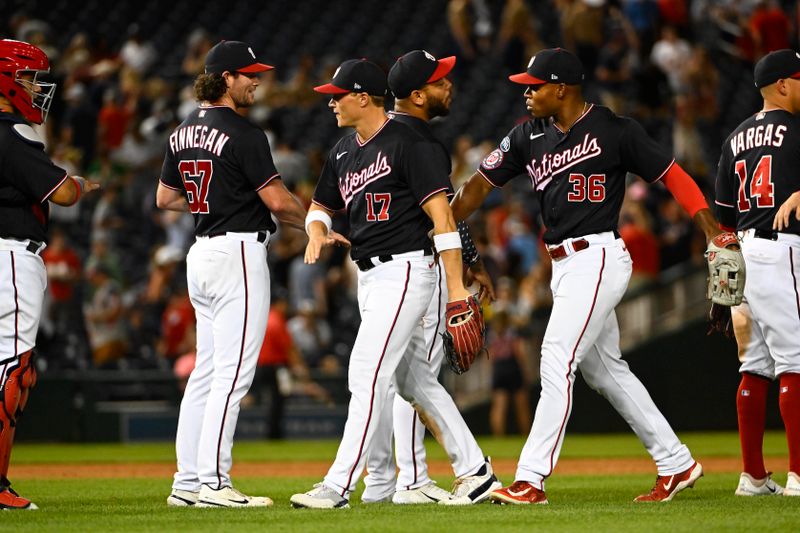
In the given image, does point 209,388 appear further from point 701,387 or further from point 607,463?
point 701,387

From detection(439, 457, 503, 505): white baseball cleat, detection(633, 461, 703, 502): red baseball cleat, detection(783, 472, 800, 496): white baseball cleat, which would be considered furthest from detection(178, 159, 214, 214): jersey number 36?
detection(783, 472, 800, 496): white baseball cleat

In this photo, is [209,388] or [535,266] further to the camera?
[535,266]

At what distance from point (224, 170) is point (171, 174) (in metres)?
0.44

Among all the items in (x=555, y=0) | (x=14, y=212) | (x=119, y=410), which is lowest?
(x=119, y=410)

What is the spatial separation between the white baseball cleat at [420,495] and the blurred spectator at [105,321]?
8.88m

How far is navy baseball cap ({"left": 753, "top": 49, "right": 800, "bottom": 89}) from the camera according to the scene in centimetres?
678

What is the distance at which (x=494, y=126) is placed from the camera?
18156 millimetres

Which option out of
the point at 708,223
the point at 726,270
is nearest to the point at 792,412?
the point at 726,270

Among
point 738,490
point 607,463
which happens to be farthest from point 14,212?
point 607,463

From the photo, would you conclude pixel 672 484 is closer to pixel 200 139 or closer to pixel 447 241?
pixel 447 241

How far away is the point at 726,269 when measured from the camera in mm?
6352

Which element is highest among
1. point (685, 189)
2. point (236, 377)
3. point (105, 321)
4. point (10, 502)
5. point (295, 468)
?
point (685, 189)

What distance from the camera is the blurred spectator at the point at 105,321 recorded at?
581 inches

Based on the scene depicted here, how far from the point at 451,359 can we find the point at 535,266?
28.5 feet
